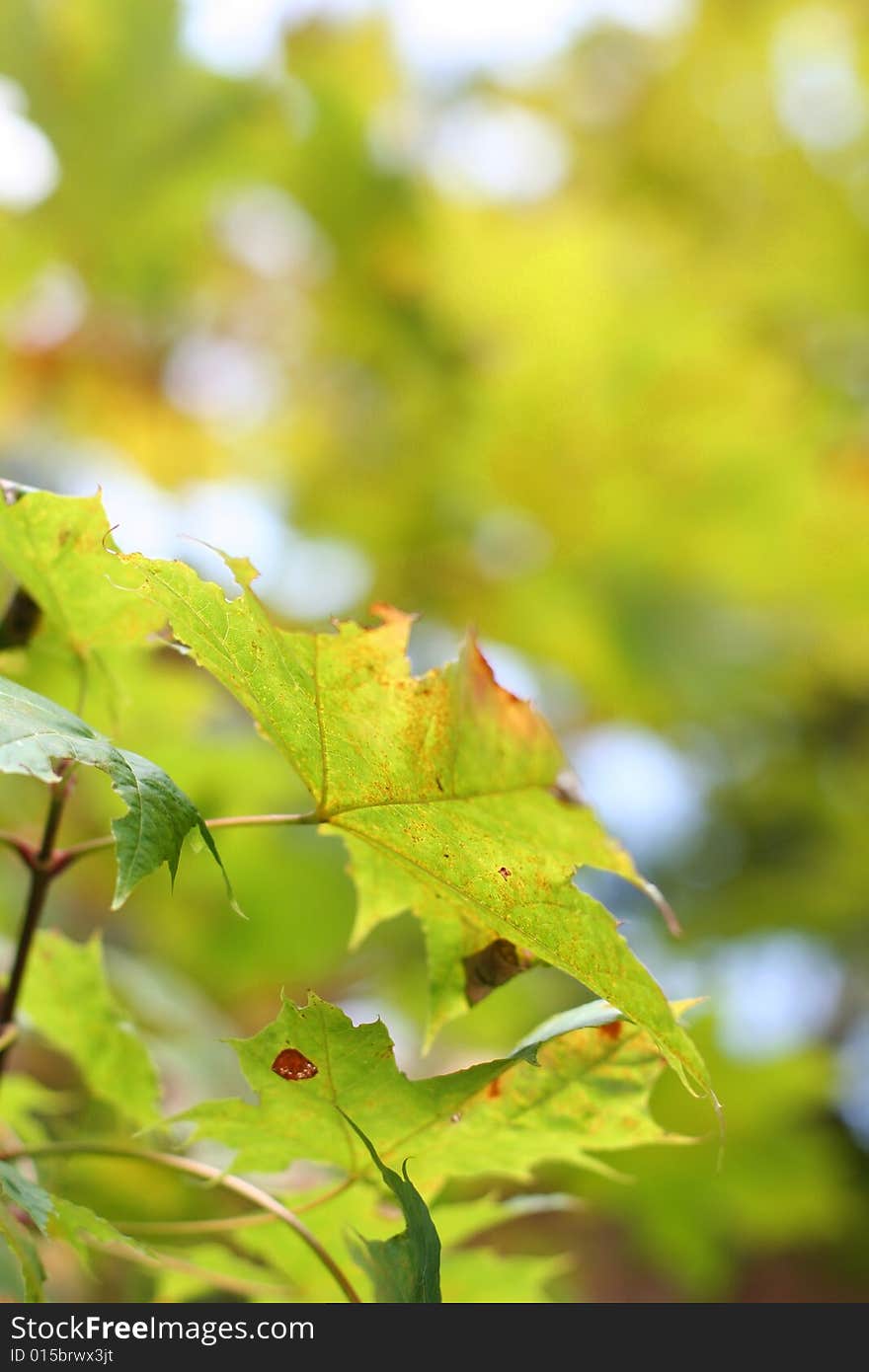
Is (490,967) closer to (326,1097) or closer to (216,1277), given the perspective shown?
(326,1097)

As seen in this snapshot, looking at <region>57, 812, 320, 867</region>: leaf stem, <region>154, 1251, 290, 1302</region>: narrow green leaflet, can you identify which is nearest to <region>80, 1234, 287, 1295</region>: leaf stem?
<region>154, 1251, 290, 1302</region>: narrow green leaflet

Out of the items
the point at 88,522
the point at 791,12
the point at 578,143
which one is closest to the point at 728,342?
the point at 578,143

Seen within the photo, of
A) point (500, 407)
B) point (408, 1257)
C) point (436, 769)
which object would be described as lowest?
point (408, 1257)

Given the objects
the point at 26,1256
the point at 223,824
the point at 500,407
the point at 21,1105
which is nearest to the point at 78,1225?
the point at 26,1256

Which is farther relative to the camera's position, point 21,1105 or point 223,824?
point 21,1105

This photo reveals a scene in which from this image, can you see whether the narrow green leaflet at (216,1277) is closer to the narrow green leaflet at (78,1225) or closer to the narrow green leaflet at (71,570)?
the narrow green leaflet at (78,1225)

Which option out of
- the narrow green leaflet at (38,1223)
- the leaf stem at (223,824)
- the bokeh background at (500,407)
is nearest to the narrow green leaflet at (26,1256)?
the narrow green leaflet at (38,1223)

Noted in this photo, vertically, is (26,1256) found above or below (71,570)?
below
